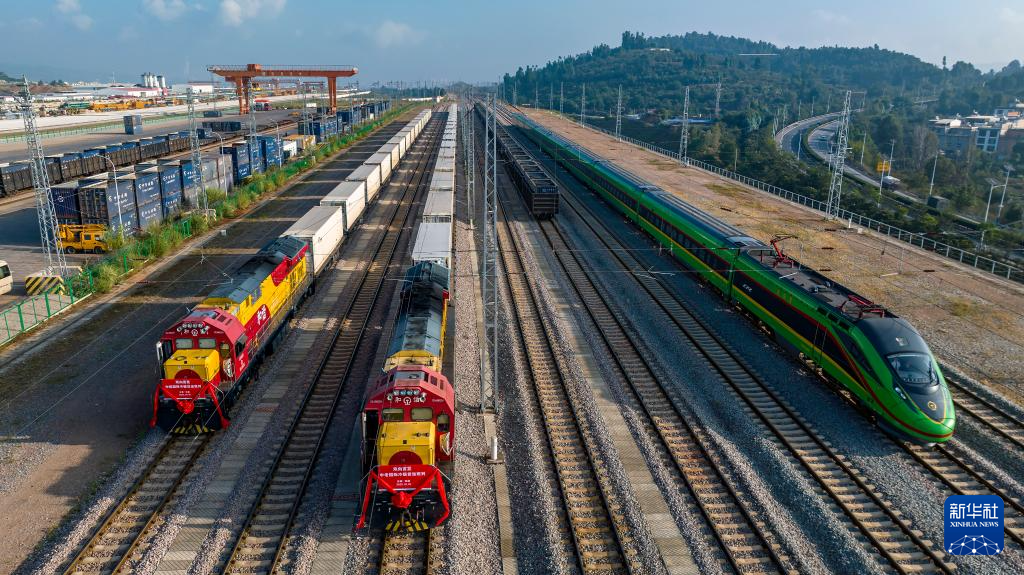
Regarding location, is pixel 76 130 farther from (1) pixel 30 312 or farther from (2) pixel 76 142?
(1) pixel 30 312

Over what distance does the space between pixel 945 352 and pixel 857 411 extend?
8.97 m

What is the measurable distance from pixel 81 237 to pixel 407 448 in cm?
3492

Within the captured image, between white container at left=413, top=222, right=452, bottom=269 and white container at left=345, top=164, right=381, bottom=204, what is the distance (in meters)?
17.7

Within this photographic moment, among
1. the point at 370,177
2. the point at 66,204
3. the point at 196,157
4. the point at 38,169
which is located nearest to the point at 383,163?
the point at 370,177

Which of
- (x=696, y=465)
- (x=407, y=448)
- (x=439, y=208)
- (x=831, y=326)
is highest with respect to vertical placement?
(x=439, y=208)

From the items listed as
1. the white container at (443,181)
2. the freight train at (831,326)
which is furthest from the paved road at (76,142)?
the freight train at (831,326)

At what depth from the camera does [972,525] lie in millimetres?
16297

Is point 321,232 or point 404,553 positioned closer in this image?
point 404,553

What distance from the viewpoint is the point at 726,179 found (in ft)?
254

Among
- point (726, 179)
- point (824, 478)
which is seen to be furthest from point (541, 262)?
point (726, 179)

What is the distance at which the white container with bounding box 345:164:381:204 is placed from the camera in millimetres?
53531

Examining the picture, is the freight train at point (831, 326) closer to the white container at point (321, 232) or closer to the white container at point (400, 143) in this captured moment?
the white container at point (321, 232)

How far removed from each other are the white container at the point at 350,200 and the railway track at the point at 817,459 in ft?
73.7

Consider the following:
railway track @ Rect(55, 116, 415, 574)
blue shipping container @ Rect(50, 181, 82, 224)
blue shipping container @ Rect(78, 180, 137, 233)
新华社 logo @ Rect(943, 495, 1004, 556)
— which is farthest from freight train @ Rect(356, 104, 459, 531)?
blue shipping container @ Rect(50, 181, 82, 224)
